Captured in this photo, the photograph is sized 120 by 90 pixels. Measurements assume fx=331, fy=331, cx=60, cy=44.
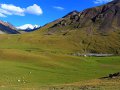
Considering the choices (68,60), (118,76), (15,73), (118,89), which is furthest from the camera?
(68,60)

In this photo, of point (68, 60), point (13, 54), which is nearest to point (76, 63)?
point (68, 60)

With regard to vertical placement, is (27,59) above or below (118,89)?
above

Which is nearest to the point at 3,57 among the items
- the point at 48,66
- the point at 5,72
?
the point at 48,66

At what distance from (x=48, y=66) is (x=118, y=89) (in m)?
54.9

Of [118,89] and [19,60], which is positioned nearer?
[118,89]

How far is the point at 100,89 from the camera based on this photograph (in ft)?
91.5

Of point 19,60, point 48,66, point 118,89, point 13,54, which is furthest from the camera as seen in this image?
point 13,54

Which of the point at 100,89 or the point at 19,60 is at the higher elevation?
the point at 19,60

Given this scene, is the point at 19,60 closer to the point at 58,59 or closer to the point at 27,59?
the point at 27,59

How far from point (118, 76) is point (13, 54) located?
184ft

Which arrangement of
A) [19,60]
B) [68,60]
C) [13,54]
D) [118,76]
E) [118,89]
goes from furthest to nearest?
[68,60]
[13,54]
[19,60]
[118,76]
[118,89]

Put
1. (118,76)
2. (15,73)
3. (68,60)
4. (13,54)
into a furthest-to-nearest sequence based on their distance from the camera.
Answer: (68,60) → (13,54) → (15,73) → (118,76)

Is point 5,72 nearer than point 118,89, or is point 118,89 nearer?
point 118,89

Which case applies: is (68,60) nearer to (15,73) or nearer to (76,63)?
(76,63)
